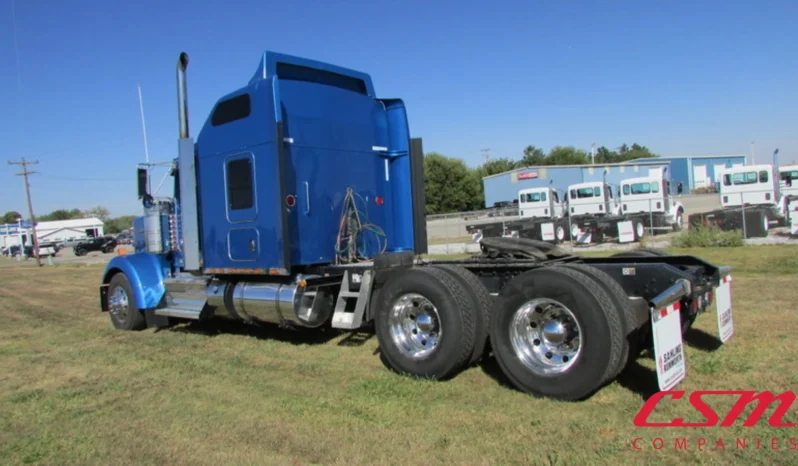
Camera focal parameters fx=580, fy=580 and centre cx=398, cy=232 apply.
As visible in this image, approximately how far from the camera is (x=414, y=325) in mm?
5523

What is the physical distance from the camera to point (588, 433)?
3773 millimetres

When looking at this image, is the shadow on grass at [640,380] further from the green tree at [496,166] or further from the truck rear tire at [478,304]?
the green tree at [496,166]

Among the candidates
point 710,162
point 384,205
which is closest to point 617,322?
point 384,205

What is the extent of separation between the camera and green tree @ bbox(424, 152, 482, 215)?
226ft

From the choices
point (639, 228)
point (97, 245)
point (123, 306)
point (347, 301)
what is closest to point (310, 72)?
point (347, 301)

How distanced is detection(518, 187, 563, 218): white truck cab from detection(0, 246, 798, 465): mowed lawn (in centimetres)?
2180

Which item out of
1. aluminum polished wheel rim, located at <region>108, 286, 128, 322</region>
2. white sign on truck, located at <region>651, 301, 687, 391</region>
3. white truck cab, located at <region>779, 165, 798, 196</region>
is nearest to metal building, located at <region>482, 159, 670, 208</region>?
white truck cab, located at <region>779, 165, 798, 196</region>

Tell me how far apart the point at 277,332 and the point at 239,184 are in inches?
89.0

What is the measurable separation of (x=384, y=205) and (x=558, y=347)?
375 cm

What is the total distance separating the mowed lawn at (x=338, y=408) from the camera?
3.63 metres

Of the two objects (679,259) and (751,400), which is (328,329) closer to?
(679,259)

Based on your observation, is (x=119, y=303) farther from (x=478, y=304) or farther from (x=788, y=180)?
(x=788, y=180)

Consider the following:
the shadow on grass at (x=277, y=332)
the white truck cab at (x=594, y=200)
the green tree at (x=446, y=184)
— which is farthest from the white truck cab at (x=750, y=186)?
the green tree at (x=446, y=184)

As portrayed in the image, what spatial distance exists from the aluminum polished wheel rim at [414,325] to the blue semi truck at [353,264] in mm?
14
